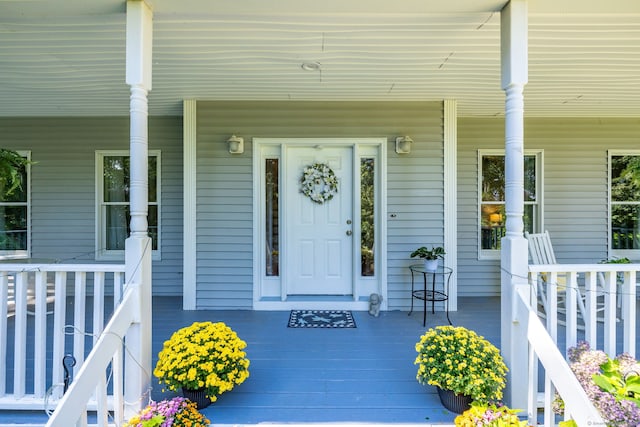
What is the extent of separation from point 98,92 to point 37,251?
254cm

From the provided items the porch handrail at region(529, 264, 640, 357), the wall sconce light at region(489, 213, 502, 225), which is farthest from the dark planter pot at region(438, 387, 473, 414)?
the wall sconce light at region(489, 213, 502, 225)

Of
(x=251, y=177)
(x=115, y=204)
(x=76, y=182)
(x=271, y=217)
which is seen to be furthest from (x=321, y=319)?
(x=76, y=182)

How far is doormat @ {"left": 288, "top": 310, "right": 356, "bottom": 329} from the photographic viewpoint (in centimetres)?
369

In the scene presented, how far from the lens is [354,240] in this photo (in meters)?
4.39

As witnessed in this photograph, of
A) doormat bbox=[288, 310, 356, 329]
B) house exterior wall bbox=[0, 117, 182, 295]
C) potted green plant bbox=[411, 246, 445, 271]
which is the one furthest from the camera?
house exterior wall bbox=[0, 117, 182, 295]

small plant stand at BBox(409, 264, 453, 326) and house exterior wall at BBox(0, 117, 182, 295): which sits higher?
house exterior wall at BBox(0, 117, 182, 295)

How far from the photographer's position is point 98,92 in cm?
406

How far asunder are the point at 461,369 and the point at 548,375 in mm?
435

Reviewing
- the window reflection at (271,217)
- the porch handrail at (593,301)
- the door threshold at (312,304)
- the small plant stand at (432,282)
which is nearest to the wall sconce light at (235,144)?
the window reflection at (271,217)

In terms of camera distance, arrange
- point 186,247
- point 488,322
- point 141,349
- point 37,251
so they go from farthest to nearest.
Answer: point 37,251 → point 186,247 → point 488,322 → point 141,349

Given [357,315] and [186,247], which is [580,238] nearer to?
[357,315]

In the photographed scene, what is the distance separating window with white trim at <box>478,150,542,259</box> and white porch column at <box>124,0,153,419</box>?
4288 millimetres

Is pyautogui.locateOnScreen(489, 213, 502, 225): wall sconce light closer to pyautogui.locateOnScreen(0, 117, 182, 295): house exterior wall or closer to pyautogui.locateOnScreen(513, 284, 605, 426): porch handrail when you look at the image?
pyautogui.locateOnScreen(513, 284, 605, 426): porch handrail

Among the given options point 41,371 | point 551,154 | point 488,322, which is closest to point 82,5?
point 41,371
